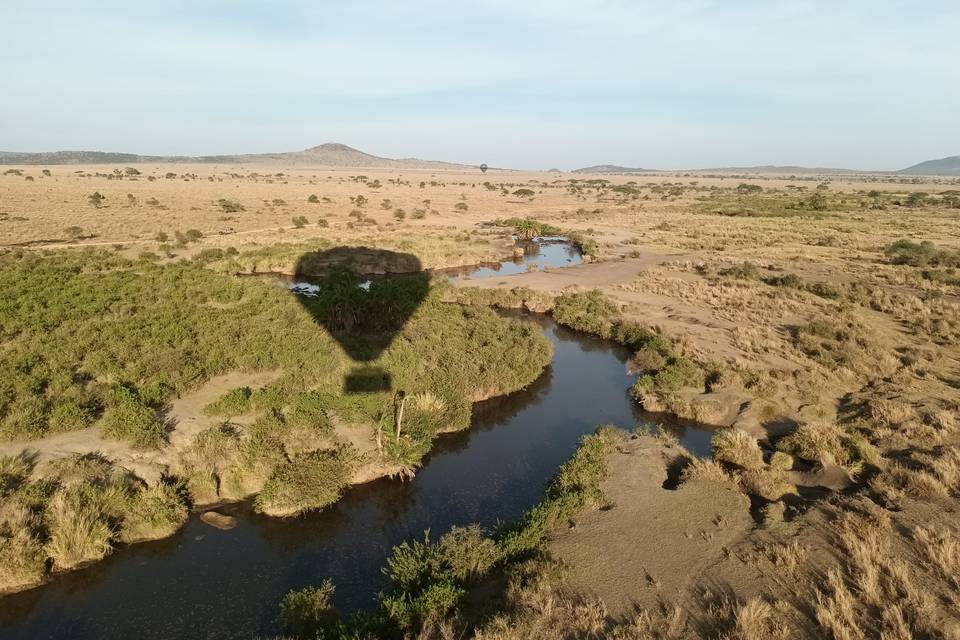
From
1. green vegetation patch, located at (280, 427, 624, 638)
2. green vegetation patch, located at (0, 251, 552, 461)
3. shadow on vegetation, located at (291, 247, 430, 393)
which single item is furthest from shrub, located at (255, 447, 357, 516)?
shadow on vegetation, located at (291, 247, 430, 393)

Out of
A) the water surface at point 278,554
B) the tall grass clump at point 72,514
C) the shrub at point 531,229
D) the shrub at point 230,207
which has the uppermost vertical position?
the shrub at point 230,207

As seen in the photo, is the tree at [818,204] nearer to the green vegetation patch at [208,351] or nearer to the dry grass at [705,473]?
the green vegetation patch at [208,351]

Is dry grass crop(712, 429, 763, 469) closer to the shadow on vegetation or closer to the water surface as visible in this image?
the water surface

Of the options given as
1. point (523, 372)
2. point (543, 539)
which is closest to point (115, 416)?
point (543, 539)

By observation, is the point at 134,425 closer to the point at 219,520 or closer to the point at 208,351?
the point at 219,520

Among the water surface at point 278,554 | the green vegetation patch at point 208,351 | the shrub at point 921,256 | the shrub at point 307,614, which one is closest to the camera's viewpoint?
the shrub at point 307,614

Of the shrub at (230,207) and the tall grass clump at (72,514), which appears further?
the shrub at (230,207)

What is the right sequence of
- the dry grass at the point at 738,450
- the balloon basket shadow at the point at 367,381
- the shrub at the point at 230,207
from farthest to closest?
the shrub at the point at 230,207 → the balloon basket shadow at the point at 367,381 → the dry grass at the point at 738,450

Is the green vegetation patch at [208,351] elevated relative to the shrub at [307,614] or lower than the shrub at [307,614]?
elevated

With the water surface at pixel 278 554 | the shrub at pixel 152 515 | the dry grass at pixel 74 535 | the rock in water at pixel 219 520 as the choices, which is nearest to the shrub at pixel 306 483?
the water surface at pixel 278 554
